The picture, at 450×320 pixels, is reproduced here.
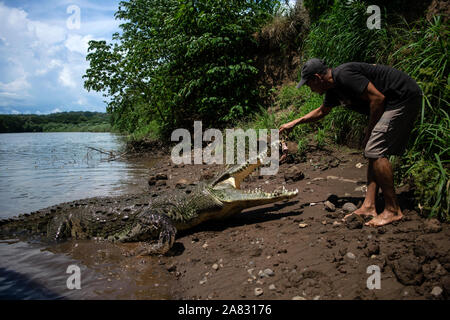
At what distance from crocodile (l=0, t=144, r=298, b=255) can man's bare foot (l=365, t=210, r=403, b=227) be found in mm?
937

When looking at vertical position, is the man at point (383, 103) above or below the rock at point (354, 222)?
above

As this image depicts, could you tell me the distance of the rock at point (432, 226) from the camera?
2389 millimetres

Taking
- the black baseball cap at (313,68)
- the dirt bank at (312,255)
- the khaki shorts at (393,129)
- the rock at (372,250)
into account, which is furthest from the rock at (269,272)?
the black baseball cap at (313,68)

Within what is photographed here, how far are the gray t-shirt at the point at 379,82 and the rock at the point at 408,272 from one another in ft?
4.93

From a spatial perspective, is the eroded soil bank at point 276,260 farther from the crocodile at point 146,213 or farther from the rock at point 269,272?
the crocodile at point 146,213

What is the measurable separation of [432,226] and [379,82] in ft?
4.63

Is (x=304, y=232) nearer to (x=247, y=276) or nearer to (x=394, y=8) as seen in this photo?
(x=247, y=276)

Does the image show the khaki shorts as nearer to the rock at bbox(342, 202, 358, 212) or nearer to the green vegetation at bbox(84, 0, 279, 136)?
the rock at bbox(342, 202, 358, 212)

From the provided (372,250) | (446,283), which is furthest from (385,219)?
(446,283)

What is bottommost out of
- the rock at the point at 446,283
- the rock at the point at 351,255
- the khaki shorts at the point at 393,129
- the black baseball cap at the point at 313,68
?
the rock at the point at 351,255

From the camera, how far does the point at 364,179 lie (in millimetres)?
4121

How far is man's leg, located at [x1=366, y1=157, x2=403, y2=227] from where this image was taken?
2744mm

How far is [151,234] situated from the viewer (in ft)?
11.3
